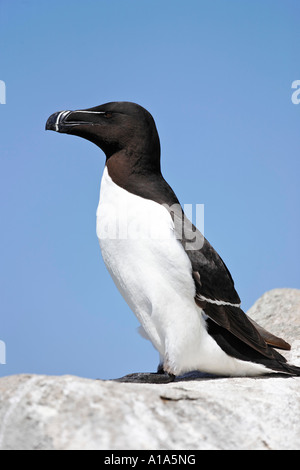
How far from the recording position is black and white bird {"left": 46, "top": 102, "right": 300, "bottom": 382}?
5344mm

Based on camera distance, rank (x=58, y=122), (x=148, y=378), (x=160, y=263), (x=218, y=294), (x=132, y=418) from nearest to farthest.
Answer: (x=132, y=418)
(x=160, y=263)
(x=218, y=294)
(x=148, y=378)
(x=58, y=122)

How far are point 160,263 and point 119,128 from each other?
4.55 ft

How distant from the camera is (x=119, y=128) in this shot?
19.0ft

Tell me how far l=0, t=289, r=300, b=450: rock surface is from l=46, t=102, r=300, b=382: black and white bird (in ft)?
2.77

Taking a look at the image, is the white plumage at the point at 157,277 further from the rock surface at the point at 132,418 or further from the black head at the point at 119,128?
the rock surface at the point at 132,418

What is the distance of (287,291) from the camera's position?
988 centimetres

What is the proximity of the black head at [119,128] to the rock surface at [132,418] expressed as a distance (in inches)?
91.2

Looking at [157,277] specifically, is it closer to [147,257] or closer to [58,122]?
[147,257]

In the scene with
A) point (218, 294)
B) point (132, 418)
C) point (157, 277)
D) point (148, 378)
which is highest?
point (157, 277)

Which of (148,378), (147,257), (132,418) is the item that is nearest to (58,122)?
(147,257)

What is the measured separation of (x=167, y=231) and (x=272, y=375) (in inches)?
72.2

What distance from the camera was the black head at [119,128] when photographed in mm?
5777

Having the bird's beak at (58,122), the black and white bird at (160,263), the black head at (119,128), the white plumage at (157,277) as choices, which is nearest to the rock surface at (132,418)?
the white plumage at (157,277)
